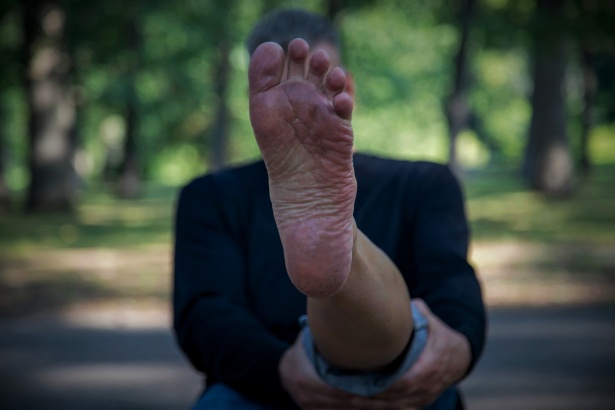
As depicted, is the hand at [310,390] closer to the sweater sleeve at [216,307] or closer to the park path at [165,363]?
the sweater sleeve at [216,307]

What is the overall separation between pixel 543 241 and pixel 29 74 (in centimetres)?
1127

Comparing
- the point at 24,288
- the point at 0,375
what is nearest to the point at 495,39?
the point at 24,288

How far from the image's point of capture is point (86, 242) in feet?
45.0

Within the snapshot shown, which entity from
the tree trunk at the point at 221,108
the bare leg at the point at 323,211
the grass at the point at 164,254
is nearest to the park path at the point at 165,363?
the grass at the point at 164,254

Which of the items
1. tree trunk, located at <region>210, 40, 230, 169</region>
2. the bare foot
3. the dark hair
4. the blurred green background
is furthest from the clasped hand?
tree trunk, located at <region>210, 40, 230, 169</region>

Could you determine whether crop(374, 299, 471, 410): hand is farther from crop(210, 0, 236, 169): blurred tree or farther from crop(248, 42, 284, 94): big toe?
crop(210, 0, 236, 169): blurred tree

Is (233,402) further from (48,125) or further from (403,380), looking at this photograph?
(48,125)

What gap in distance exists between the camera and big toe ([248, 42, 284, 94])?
1.82 metres

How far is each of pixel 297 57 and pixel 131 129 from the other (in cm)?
2206

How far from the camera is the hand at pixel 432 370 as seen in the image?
2.06 metres

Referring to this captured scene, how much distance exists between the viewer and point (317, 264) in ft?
5.87

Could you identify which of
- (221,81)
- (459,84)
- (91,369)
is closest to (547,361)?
(91,369)

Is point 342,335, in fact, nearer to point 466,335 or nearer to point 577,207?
point 466,335

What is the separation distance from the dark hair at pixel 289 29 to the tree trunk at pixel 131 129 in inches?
688
